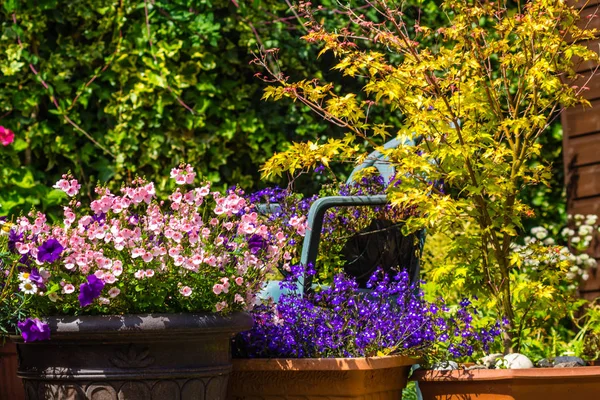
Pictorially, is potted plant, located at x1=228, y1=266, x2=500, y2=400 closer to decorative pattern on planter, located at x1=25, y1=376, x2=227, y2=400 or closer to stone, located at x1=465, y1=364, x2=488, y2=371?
stone, located at x1=465, y1=364, x2=488, y2=371

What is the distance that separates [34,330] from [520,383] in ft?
4.32

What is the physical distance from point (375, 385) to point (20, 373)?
954 millimetres

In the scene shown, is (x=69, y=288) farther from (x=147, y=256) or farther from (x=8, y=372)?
(x=8, y=372)

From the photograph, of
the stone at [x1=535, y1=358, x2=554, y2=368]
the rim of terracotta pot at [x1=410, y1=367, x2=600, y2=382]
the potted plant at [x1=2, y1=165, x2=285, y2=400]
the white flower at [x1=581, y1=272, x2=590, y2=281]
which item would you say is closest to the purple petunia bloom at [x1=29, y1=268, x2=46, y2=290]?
the potted plant at [x1=2, y1=165, x2=285, y2=400]

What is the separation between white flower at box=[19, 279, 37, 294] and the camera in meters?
1.99

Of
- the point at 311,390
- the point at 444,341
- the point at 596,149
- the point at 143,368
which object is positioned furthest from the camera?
the point at 596,149

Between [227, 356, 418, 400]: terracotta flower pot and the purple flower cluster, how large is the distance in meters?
0.06

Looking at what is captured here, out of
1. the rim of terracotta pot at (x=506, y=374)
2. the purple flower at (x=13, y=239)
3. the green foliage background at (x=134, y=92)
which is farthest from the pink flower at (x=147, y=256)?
the green foliage background at (x=134, y=92)

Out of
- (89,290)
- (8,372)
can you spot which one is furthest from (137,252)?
(8,372)

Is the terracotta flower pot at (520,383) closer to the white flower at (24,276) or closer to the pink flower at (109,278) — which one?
the pink flower at (109,278)

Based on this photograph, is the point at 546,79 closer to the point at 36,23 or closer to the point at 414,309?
the point at 414,309

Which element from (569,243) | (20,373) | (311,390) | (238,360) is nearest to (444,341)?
(311,390)

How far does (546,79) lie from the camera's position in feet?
8.79

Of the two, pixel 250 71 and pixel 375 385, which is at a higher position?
pixel 250 71
